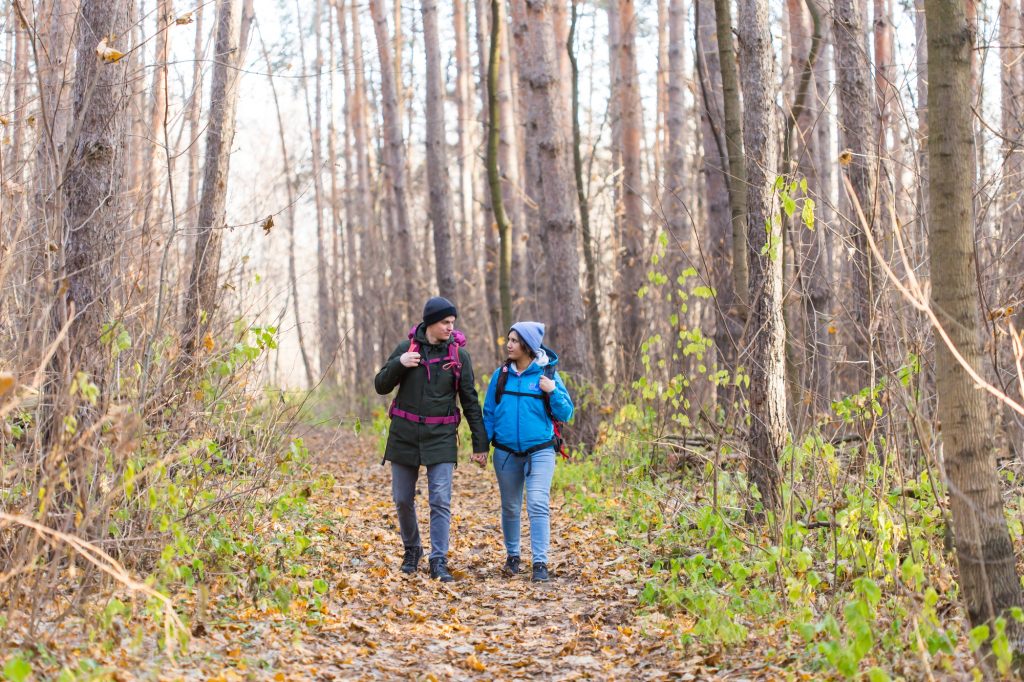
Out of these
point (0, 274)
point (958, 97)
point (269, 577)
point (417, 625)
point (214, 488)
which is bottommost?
point (417, 625)

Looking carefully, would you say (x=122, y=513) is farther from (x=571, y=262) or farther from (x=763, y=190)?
(x=571, y=262)

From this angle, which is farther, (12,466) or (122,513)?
(122,513)

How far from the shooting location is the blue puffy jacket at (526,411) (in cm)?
701

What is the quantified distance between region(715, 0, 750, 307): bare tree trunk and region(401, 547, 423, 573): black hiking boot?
10.5ft

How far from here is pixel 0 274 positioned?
12.9 feet

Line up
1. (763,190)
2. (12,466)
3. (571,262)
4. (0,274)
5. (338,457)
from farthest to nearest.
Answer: (338,457), (571,262), (763,190), (12,466), (0,274)

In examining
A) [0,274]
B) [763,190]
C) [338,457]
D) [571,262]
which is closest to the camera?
[0,274]

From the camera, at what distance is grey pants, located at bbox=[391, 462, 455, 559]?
6.91 metres

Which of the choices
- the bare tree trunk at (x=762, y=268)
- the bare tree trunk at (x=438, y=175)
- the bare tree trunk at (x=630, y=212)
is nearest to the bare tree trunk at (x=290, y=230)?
the bare tree trunk at (x=438, y=175)

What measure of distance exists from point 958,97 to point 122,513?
15.0 ft

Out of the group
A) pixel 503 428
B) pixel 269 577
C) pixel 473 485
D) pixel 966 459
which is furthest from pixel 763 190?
pixel 473 485

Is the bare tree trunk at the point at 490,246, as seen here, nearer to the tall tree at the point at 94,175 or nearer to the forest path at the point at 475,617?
the forest path at the point at 475,617

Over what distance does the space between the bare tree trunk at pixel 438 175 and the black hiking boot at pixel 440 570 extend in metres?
7.96

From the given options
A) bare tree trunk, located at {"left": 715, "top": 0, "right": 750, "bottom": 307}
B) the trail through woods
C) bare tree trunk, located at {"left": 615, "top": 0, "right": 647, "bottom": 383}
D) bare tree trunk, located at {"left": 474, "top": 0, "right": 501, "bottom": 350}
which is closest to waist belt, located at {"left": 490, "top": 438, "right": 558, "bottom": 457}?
the trail through woods
